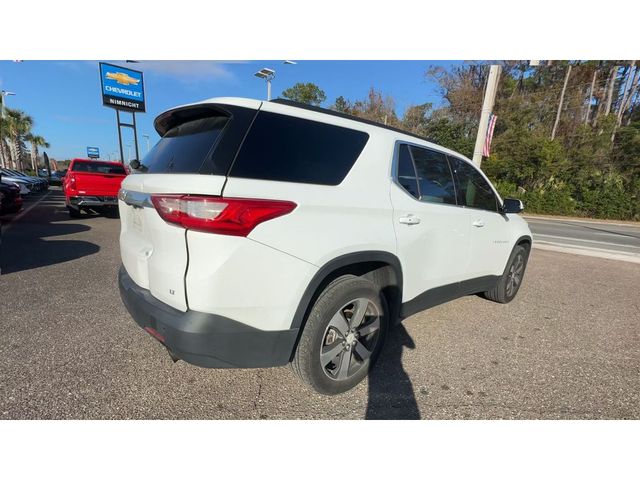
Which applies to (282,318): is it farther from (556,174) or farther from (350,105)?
(350,105)

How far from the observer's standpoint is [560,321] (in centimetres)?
365

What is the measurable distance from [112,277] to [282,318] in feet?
12.2

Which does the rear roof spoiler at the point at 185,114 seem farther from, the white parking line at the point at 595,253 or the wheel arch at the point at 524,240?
the white parking line at the point at 595,253

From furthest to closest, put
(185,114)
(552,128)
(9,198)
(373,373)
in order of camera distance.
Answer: (552,128)
(9,198)
(373,373)
(185,114)

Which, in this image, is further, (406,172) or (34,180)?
(34,180)

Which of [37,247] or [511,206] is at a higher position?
[511,206]

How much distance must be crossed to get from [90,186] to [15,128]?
49.7 m

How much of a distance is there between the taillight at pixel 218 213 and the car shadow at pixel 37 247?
457 cm

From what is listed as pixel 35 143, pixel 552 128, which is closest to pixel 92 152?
pixel 35 143

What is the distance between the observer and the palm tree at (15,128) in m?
40.1

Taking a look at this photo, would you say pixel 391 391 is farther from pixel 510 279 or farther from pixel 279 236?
pixel 510 279

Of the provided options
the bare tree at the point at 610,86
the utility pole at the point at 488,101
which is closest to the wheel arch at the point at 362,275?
the utility pole at the point at 488,101

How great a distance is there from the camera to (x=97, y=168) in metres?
9.34

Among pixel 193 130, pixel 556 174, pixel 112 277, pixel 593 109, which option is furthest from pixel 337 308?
pixel 593 109
